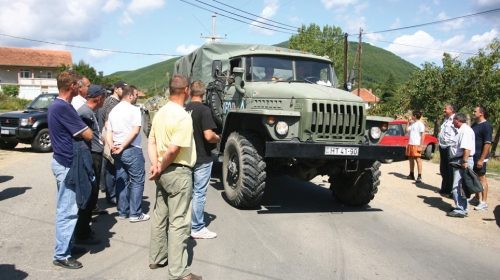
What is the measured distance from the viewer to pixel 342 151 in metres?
5.83

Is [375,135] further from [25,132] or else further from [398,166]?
[25,132]

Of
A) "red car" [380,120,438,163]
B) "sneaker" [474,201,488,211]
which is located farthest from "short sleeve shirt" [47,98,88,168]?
"red car" [380,120,438,163]

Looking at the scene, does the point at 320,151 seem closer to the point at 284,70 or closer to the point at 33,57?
the point at 284,70

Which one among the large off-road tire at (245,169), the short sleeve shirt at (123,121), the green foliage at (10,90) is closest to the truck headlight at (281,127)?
the large off-road tire at (245,169)

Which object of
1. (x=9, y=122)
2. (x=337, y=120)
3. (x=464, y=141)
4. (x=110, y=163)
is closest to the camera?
(x=337, y=120)

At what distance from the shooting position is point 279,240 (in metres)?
5.06

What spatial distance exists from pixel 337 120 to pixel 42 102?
1116cm

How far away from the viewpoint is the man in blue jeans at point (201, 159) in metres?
4.90

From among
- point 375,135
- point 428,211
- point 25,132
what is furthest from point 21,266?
point 25,132

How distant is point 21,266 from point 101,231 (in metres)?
1.24

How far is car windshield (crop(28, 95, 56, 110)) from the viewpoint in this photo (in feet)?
43.7

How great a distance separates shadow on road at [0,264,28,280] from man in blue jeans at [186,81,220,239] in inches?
73.9

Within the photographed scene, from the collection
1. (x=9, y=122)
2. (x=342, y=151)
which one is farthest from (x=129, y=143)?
(x=9, y=122)

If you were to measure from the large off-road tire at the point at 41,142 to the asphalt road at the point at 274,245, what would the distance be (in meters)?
5.64
